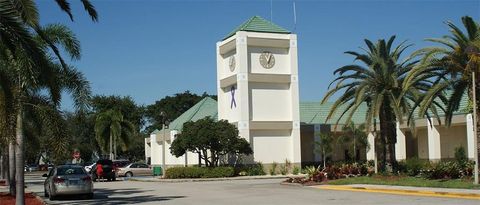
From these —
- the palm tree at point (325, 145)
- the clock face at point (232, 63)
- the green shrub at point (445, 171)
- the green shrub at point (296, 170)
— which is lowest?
the green shrub at point (296, 170)

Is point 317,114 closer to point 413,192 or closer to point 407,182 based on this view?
point 407,182

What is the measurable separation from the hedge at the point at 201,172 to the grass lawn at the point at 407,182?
14.6 m

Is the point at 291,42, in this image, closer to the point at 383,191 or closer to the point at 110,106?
the point at 383,191

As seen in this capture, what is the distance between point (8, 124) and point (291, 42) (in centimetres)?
3488

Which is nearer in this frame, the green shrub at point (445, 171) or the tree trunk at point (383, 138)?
the green shrub at point (445, 171)

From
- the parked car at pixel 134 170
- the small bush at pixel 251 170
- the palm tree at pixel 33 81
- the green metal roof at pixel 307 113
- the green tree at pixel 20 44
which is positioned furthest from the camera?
the green metal roof at pixel 307 113

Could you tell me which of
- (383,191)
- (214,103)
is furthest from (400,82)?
(214,103)

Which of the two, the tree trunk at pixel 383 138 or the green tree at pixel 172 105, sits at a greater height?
the green tree at pixel 172 105

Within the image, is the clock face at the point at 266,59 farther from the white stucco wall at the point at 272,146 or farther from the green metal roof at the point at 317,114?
the green metal roof at the point at 317,114

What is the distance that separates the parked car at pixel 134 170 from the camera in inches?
2086

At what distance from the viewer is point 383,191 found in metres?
25.2

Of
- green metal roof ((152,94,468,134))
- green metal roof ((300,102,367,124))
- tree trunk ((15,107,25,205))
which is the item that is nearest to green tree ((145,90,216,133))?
green metal roof ((152,94,468,134))

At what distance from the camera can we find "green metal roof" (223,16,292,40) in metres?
50.2

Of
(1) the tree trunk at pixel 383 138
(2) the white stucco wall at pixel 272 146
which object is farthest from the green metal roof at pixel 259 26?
(1) the tree trunk at pixel 383 138
